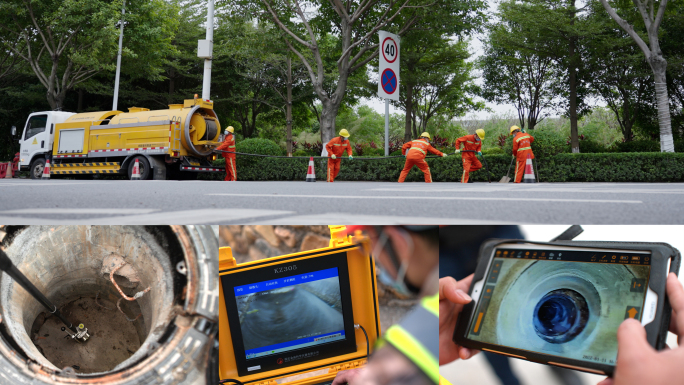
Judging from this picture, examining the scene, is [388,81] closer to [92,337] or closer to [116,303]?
[116,303]

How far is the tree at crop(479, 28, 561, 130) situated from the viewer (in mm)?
25948

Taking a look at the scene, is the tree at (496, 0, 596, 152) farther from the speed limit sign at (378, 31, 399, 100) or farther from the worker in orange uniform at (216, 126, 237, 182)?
the worker in orange uniform at (216, 126, 237, 182)

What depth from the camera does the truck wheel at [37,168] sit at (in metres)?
16.1

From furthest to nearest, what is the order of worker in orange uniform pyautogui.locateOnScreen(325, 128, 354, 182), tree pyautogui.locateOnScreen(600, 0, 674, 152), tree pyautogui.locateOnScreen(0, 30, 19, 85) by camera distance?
tree pyautogui.locateOnScreen(0, 30, 19, 85)
tree pyautogui.locateOnScreen(600, 0, 674, 152)
worker in orange uniform pyautogui.locateOnScreen(325, 128, 354, 182)

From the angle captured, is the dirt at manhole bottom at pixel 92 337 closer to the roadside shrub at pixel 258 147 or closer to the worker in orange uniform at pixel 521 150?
the worker in orange uniform at pixel 521 150

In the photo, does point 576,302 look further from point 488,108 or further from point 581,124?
point 581,124

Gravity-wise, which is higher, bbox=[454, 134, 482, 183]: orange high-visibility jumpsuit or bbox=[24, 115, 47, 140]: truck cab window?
bbox=[24, 115, 47, 140]: truck cab window

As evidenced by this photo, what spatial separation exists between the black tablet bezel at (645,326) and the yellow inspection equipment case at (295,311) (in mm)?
542

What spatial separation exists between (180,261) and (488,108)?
2927cm

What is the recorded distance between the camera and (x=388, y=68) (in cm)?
1379

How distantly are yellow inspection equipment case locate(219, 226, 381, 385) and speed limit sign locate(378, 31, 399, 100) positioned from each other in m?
10.8

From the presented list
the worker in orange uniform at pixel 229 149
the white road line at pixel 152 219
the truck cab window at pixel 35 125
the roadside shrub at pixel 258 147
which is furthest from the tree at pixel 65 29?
the white road line at pixel 152 219

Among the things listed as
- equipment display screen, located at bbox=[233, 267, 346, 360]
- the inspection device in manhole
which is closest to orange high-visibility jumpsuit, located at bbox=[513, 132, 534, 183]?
equipment display screen, located at bbox=[233, 267, 346, 360]

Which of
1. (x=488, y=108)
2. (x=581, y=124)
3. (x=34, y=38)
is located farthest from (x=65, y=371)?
(x=581, y=124)
